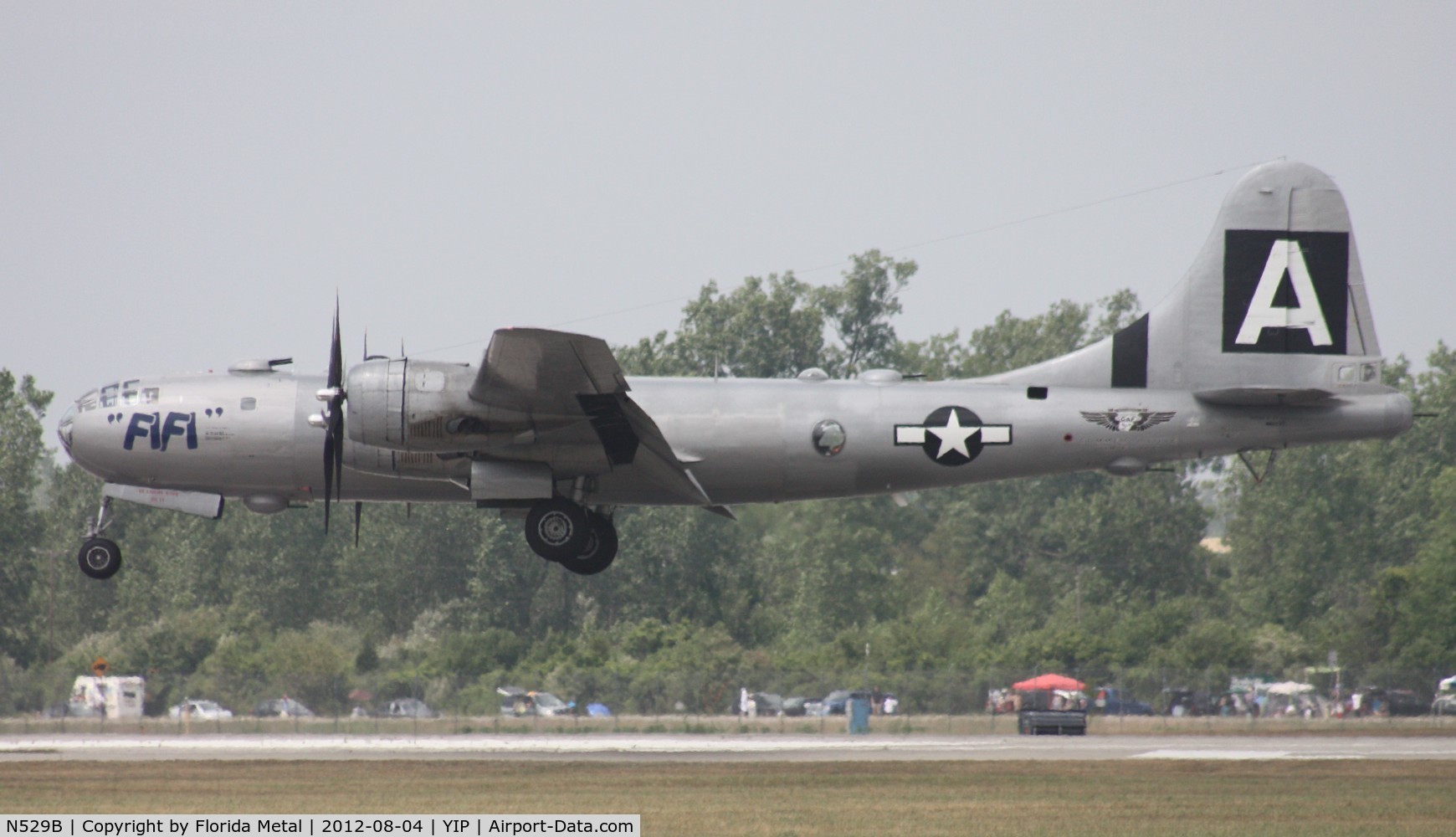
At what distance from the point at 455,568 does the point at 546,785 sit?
49472 mm

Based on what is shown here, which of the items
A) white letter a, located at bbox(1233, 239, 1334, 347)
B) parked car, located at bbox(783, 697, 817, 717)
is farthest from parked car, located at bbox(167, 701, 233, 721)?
white letter a, located at bbox(1233, 239, 1334, 347)

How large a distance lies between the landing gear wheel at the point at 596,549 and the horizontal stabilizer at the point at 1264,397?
11.2 m

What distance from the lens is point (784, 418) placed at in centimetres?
2923

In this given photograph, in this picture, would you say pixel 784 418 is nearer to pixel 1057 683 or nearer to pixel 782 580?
pixel 1057 683

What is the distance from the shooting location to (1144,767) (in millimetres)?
33250

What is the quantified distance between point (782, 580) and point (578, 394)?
53565 millimetres

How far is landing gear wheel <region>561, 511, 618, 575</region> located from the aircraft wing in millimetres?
1316

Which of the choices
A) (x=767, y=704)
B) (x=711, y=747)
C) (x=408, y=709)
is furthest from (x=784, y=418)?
(x=408, y=709)

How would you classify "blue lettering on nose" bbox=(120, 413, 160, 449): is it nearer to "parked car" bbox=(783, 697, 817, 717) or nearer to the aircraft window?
the aircraft window

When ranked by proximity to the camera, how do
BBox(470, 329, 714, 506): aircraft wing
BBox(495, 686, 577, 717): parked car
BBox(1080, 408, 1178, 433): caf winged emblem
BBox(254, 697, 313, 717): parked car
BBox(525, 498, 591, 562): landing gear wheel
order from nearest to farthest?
BBox(470, 329, 714, 506): aircraft wing → BBox(525, 498, 591, 562): landing gear wheel → BBox(1080, 408, 1178, 433): caf winged emblem → BBox(254, 697, 313, 717): parked car → BBox(495, 686, 577, 717): parked car

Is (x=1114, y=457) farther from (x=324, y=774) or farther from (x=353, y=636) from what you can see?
(x=353, y=636)

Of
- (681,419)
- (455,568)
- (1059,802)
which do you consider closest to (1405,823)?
(1059,802)

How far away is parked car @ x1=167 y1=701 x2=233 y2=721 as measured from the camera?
48.2 m

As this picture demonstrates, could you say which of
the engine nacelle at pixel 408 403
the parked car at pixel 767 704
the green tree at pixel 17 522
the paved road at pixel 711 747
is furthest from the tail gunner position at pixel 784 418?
the green tree at pixel 17 522
